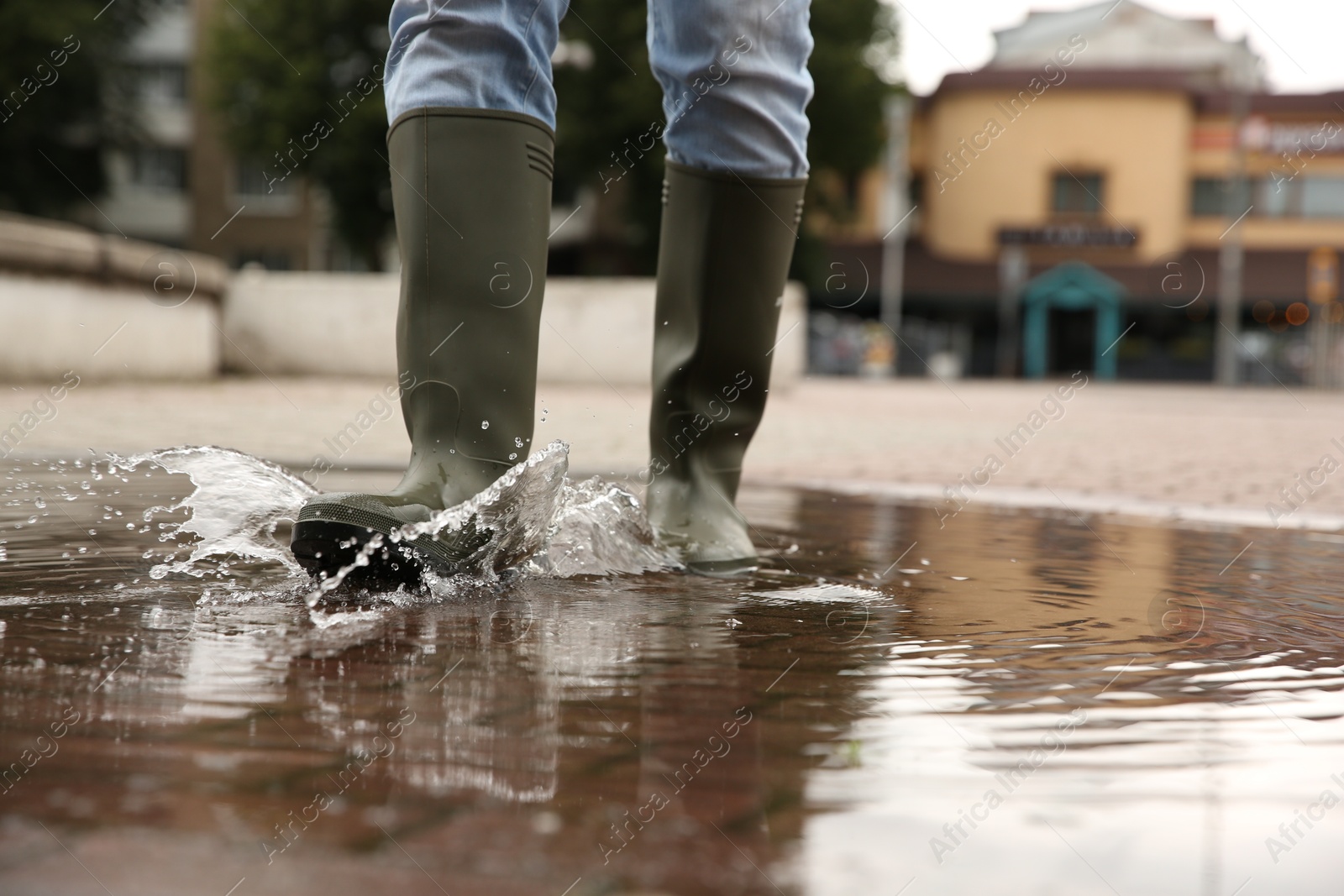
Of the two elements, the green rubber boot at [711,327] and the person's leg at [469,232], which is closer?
the person's leg at [469,232]

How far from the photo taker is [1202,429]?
30.0ft

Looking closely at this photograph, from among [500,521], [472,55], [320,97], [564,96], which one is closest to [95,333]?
[472,55]

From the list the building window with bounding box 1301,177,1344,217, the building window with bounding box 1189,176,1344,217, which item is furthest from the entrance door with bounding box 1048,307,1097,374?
the building window with bounding box 1301,177,1344,217

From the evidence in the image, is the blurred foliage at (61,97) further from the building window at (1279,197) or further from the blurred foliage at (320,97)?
the building window at (1279,197)

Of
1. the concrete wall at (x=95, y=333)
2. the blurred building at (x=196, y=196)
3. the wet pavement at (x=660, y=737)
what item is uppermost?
the blurred building at (x=196, y=196)

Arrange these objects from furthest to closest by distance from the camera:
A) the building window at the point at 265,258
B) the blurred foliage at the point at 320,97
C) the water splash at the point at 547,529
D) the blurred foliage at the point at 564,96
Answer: the building window at the point at 265,258
the blurred foliage at the point at 320,97
the blurred foliage at the point at 564,96
the water splash at the point at 547,529

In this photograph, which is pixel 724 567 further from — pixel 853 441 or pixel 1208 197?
pixel 1208 197

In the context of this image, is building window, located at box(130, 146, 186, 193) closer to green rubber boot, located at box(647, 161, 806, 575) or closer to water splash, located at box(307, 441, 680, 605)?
green rubber boot, located at box(647, 161, 806, 575)

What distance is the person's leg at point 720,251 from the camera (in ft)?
7.13

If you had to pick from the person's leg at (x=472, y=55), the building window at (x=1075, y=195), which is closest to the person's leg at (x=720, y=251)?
the person's leg at (x=472, y=55)

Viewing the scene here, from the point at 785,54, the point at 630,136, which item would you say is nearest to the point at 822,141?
the point at 630,136

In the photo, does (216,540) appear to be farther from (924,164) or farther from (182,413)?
(924,164)

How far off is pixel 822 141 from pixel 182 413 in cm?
2091

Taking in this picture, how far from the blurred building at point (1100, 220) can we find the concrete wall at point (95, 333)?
22.8 m
